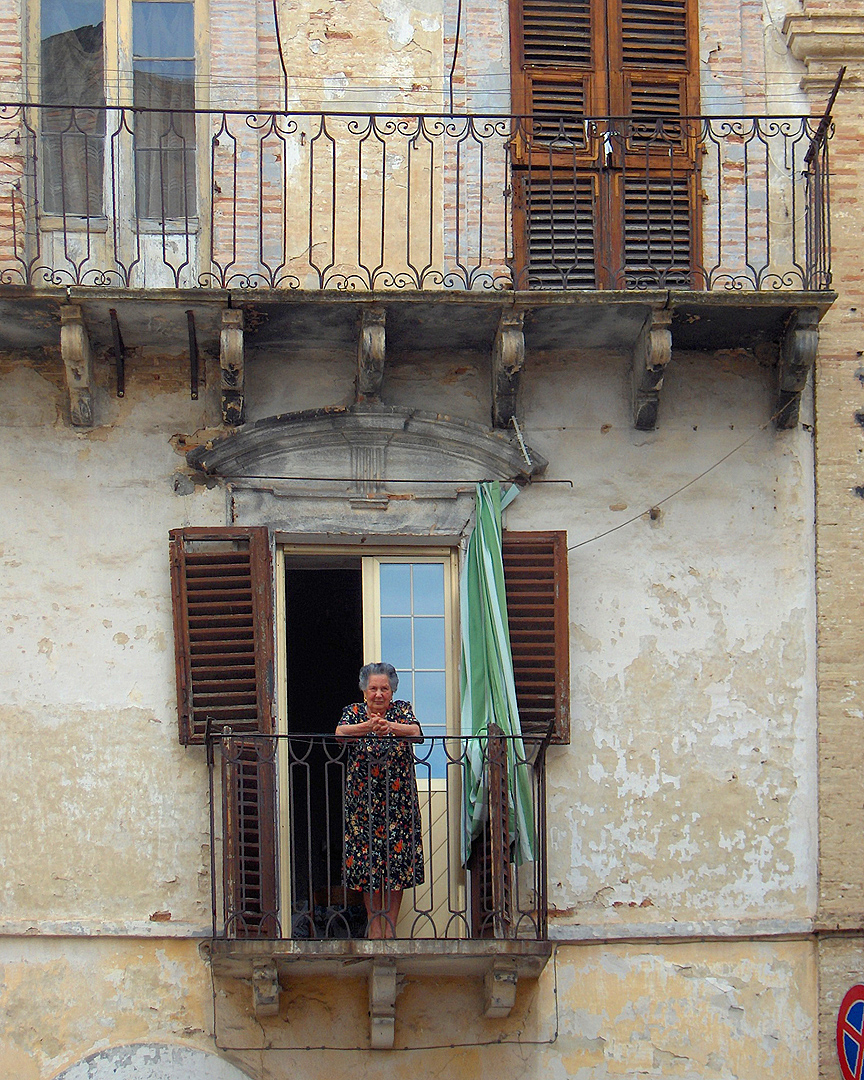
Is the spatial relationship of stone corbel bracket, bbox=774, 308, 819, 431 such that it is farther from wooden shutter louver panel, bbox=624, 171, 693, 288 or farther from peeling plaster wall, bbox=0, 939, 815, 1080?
peeling plaster wall, bbox=0, 939, 815, 1080

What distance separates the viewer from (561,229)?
10461mm

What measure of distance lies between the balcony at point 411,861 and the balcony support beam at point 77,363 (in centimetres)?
182

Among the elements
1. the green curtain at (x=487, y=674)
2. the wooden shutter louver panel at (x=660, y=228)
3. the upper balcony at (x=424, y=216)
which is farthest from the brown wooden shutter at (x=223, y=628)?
the wooden shutter louver panel at (x=660, y=228)

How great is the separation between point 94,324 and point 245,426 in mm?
898

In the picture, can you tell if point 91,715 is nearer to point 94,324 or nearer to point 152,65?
point 94,324

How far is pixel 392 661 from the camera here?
10.0 m

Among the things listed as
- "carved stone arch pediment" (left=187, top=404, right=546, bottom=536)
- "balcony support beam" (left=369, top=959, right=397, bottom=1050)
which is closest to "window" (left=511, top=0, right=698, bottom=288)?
"carved stone arch pediment" (left=187, top=404, right=546, bottom=536)

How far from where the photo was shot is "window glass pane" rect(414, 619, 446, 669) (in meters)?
10.0

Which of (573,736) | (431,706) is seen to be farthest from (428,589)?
(573,736)

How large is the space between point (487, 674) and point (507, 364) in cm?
154

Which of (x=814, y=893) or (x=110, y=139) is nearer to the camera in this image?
(x=814, y=893)

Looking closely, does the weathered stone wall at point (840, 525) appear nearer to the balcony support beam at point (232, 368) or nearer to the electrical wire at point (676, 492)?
the electrical wire at point (676, 492)

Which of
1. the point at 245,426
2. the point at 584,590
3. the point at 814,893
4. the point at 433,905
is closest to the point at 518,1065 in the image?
the point at 433,905

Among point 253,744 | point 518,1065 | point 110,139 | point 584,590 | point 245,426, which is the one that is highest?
point 110,139
